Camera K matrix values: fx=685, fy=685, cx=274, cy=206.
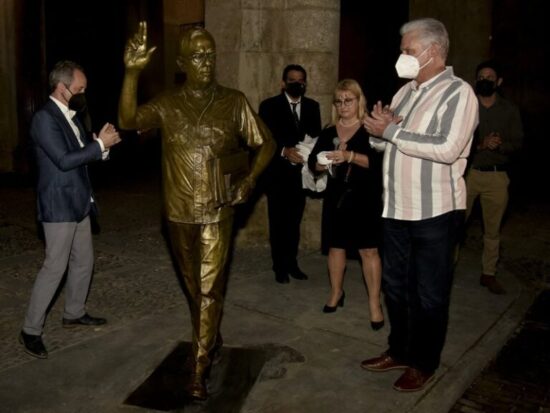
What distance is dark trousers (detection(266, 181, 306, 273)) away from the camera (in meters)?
6.64

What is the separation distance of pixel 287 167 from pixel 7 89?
8662 millimetres

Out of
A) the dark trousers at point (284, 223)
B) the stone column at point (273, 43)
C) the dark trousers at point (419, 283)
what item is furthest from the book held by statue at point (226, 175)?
the stone column at point (273, 43)

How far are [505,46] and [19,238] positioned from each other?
1115 cm

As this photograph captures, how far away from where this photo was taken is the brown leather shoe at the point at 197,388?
13.3 ft

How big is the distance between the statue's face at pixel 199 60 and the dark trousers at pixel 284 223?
2.90 m

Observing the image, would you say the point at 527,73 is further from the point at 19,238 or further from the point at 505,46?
the point at 19,238

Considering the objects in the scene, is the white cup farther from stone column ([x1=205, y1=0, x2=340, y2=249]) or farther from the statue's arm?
stone column ([x1=205, y1=0, x2=340, y2=249])

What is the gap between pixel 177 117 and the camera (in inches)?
154

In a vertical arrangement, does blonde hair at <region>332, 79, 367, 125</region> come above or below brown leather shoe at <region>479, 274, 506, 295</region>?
above

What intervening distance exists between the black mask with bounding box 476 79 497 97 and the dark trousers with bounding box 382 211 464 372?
2.33 m

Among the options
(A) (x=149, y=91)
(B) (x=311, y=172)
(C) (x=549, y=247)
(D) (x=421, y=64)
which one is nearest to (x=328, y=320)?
(B) (x=311, y=172)

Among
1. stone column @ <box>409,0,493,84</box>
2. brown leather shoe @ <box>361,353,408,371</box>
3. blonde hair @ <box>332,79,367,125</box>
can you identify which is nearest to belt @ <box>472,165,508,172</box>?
blonde hair @ <box>332,79,367,125</box>

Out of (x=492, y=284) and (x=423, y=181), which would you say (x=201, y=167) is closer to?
(x=423, y=181)

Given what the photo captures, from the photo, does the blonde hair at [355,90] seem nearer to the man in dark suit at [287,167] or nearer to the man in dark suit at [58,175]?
the man in dark suit at [287,167]
